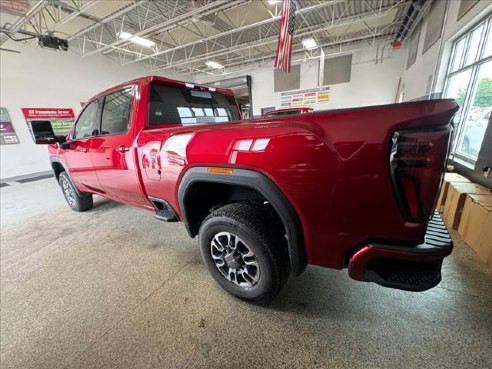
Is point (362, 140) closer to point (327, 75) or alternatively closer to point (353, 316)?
point (353, 316)

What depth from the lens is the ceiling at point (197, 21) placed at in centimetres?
573

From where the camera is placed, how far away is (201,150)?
55.6 inches

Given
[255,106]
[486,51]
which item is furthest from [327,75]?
[486,51]

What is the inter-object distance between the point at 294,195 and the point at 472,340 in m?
1.46

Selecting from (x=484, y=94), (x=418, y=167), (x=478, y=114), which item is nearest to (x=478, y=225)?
(x=418, y=167)

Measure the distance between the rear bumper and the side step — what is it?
4.82ft

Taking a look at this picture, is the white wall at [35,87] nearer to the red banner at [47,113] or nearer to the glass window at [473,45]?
the red banner at [47,113]

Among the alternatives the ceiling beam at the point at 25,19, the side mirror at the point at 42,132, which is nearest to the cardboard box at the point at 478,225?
the side mirror at the point at 42,132

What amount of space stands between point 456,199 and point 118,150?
157 inches

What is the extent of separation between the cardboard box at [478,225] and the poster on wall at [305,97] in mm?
9561

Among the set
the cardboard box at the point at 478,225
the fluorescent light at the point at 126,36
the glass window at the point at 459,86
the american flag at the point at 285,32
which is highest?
the fluorescent light at the point at 126,36

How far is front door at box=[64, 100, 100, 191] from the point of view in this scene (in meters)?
2.62

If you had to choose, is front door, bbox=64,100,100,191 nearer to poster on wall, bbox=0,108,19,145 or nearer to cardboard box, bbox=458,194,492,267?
cardboard box, bbox=458,194,492,267

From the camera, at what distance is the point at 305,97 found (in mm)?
11289
